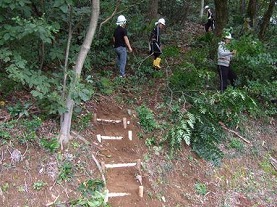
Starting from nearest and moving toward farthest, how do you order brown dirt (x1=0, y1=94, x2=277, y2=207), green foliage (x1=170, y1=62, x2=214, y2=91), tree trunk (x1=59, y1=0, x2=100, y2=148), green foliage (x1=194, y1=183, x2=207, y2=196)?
1. brown dirt (x1=0, y1=94, x2=277, y2=207)
2. tree trunk (x1=59, y1=0, x2=100, y2=148)
3. green foliage (x1=194, y1=183, x2=207, y2=196)
4. green foliage (x1=170, y1=62, x2=214, y2=91)

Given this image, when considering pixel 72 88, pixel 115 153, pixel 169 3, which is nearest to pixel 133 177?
pixel 115 153

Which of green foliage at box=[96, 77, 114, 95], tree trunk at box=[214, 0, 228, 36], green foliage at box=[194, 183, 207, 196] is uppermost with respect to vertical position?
tree trunk at box=[214, 0, 228, 36]

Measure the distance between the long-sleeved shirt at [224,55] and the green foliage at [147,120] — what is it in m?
2.78

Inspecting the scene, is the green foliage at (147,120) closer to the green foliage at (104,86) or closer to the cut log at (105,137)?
the cut log at (105,137)

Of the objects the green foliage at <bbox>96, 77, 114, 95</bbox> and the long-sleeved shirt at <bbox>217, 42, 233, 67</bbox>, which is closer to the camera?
the green foliage at <bbox>96, 77, 114, 95</bbox>

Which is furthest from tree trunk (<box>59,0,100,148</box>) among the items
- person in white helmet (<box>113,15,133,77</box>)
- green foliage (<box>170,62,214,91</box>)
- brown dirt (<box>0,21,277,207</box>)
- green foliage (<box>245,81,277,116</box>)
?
green foliage (<box>245,81,277,116</box>)

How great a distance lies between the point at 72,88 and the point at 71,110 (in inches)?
24.3

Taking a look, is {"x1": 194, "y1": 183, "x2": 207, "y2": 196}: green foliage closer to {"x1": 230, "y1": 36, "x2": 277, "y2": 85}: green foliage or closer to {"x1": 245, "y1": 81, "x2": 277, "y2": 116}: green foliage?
{"x1": 245, "y1": 81, "x2": 277, "y2": 116}: green foliage

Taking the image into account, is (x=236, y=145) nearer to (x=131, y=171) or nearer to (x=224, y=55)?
(x=224, y=55)

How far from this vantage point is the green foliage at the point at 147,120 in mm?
8172

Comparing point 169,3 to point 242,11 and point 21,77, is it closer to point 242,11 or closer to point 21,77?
point 242,11

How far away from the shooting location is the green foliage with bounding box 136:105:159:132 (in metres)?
8.17

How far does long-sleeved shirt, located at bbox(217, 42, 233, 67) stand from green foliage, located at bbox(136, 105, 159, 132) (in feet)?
9.13

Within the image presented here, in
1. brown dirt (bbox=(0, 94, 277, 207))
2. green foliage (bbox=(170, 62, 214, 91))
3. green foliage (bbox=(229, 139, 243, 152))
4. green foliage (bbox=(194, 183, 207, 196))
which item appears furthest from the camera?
green foliage (bbox=(170, 62, 214, 91))
